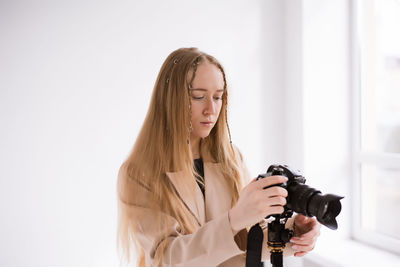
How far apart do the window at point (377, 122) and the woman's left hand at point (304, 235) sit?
3.63 feet

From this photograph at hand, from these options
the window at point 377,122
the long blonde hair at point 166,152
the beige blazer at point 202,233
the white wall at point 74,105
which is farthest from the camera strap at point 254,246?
the window at point 377,122

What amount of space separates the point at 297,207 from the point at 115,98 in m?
1.15

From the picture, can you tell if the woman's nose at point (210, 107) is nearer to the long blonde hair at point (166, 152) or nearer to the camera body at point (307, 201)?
the long blonde hair at point (166, 152)

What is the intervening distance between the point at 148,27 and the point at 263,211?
1.28 metres

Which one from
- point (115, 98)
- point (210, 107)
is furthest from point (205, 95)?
point (115, 98)

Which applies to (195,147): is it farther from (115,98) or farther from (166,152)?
(115,98)

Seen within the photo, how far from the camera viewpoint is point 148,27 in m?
1.78

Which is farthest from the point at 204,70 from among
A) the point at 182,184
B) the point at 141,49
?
Result: the point at 141,49

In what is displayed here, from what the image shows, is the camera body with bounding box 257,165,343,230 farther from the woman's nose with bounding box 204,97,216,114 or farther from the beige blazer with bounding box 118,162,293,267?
the woman's nose with bounding box 204,97,216,114

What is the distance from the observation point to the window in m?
1.87

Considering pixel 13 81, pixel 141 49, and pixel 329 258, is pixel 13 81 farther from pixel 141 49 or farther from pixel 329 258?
pixel 329 258

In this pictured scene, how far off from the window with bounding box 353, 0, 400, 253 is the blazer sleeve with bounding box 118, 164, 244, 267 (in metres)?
1.36

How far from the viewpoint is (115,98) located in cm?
172

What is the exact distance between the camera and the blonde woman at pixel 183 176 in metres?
0.90
